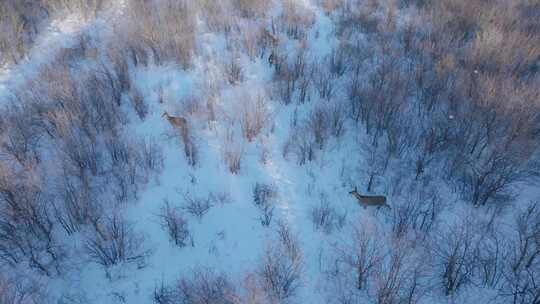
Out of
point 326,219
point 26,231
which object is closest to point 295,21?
point 326,219

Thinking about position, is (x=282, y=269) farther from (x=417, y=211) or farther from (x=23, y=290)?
(x=23, y=290)

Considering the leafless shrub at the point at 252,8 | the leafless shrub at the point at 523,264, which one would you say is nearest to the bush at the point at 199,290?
the leafless shrub at the point at 523,264

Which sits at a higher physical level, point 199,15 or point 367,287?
point 199,15

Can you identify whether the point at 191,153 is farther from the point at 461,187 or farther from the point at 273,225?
the point at 461,187

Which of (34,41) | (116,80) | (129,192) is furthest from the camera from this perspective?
(34,41)

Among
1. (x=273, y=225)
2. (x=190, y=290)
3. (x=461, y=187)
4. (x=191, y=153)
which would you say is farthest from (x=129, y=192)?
(x=461, y=187)

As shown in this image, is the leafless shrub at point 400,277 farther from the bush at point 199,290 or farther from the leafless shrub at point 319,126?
the leafless shrub at point 319,126

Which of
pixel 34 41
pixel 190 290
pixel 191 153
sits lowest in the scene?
pixel 190 290
